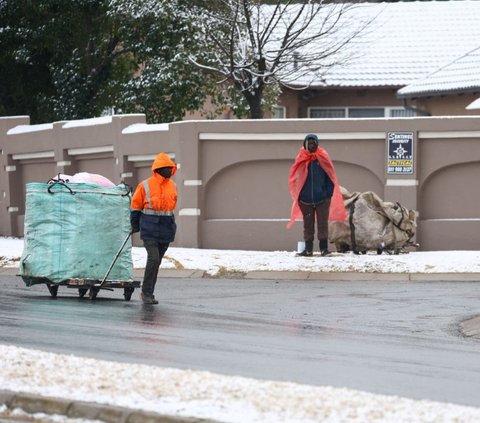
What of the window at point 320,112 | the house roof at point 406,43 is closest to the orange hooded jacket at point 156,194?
the house roof at point 406,43

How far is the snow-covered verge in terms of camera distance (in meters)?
8.27

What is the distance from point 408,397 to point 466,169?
45.9 ft

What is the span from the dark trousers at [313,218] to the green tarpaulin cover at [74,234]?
540 cm

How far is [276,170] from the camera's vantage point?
937 inches

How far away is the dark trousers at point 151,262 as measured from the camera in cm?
1588

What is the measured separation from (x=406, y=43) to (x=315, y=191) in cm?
1906

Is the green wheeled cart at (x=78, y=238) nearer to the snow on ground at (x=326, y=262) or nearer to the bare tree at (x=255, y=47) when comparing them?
the snow on ground at (x=326, y=262)

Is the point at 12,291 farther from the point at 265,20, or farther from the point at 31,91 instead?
the point at 31,91

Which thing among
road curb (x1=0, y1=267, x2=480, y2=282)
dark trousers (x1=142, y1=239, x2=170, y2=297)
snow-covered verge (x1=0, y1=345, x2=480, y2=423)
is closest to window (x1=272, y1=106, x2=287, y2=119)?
road curb (x1=0, y1=267, x2=480, y2=282)

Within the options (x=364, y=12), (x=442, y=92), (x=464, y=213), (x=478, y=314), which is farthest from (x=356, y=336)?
(x=364, y=12)

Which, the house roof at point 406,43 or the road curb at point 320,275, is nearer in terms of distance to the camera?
the road curb at point 320,275

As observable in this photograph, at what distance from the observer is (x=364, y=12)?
3988cm

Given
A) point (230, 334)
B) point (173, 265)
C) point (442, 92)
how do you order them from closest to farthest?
1. point (230, 334)
2. point (173, 265)
3. point (442, 92)

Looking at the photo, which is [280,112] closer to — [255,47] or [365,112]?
[365,112]
